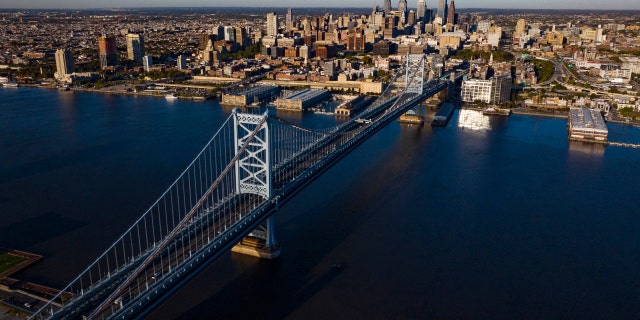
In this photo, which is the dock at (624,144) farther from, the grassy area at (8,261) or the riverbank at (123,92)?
the riverbank at (123,92)

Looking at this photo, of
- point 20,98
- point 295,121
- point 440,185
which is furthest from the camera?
point 20,98

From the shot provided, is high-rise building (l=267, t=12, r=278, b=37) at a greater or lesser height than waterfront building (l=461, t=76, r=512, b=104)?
greater

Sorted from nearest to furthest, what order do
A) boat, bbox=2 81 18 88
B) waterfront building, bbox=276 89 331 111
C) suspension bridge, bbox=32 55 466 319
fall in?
1. suspension bridge, bbox=32 55 466 319
2. waterfront building, bbox=276 89 331 111
3. boat, bbox=2 81 18 88

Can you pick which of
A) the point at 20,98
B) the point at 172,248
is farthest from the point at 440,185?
the point at 20,98

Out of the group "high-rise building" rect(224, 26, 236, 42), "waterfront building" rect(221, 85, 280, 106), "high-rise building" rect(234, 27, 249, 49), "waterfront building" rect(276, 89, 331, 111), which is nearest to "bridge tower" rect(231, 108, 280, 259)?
"waterfront building" rect(276, 89, 331, 111)

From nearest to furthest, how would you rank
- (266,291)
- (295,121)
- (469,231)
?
(266,291) < (469,231) < (295,121)

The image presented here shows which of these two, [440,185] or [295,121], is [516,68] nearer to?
[295,121]

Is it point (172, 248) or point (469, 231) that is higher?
point (172, 248)

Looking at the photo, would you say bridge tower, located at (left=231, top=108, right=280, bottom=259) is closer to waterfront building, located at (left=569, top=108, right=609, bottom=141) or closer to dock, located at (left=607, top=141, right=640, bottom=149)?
waterfront building, located at (left=569, top=108, right=609, bottom=141)
